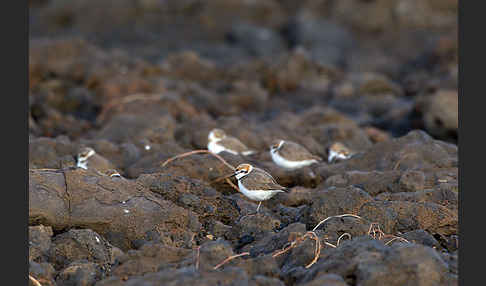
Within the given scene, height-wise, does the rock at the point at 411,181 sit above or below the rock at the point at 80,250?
below

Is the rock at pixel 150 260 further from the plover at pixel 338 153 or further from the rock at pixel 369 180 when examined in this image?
the plover at pixel 338 153

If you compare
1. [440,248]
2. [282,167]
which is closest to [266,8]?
[282,167]

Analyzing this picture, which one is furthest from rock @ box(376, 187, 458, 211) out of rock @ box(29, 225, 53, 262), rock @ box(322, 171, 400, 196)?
rock @ box(29, 225, 53, 262)

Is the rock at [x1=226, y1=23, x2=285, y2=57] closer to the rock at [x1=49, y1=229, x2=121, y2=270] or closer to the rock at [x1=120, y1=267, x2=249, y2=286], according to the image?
the rock at [x1=49, y1=229, x2=121, y2=270]

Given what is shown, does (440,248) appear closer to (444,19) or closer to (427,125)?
(427,125)

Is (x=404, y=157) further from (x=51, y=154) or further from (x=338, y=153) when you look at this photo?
(x=51, y=154)

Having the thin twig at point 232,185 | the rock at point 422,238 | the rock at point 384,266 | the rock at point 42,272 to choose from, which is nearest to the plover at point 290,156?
the thin twig at point 232,185

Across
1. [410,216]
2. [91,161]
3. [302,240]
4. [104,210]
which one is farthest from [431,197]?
[91,161]

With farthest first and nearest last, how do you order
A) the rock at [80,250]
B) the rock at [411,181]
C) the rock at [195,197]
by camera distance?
the rock at [411,181] < the rock at [195,197] < the rock at [80,250]
